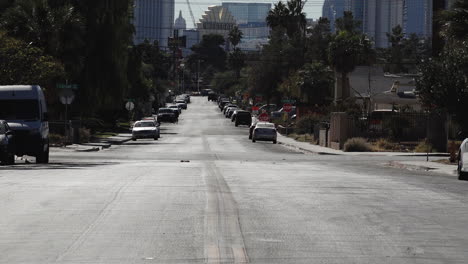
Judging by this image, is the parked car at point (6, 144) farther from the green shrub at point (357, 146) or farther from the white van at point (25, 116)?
the green shrub at point (357, 146)

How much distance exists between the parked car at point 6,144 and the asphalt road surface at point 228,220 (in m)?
6.87

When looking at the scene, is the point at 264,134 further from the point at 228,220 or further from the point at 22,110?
the point at 228,220

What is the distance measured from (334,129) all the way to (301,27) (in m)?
78.0

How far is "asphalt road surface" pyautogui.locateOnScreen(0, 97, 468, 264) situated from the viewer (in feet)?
36.9

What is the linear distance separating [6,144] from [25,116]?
2483 millimetres

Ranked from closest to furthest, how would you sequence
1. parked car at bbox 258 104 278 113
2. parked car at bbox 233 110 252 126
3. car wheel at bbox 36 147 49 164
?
1. car wheel at bbox 36 147 49 164
2. parked car at bbox 233 110 252 126
3. parked car at bbox 258 104 278 113

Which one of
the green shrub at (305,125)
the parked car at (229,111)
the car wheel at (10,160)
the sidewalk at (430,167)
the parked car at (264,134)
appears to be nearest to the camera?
the car wheel at (10,160)

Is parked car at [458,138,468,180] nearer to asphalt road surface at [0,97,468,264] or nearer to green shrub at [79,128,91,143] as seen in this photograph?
asphalt road surface at [0,97,468,264]

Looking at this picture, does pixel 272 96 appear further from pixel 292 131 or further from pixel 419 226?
pixel 419 226

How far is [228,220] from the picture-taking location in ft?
47.3

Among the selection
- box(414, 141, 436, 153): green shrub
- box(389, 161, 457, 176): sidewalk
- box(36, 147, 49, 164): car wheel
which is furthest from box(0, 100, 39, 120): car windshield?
box(414, 141, 436, 153): green shrub

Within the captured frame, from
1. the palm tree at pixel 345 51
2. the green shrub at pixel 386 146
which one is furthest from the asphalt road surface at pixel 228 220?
the palm tree at pixel 345 51

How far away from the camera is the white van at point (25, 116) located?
1264 inches

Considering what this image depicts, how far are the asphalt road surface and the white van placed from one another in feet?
28.7
